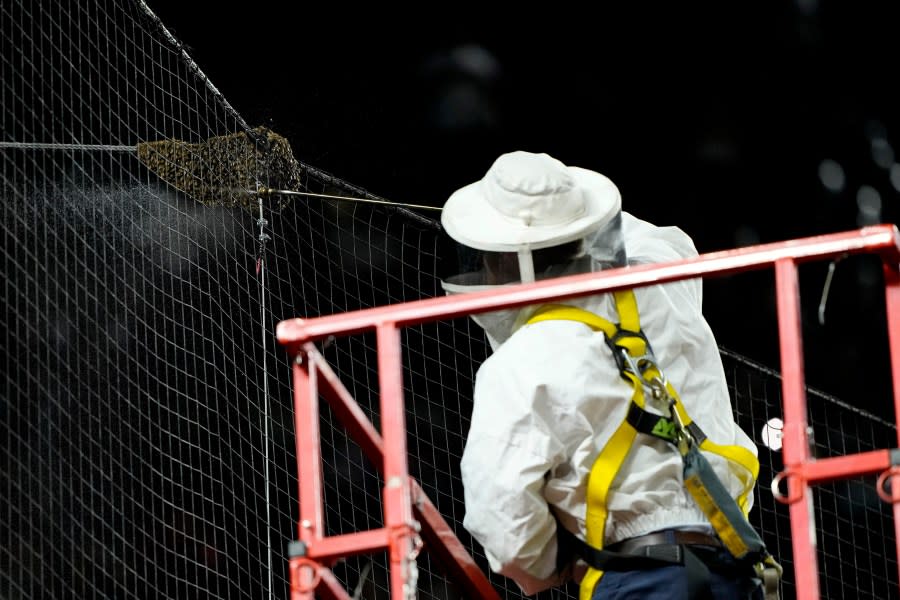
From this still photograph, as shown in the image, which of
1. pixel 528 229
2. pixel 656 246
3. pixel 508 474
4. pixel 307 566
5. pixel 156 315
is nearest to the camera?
pixel 307 566

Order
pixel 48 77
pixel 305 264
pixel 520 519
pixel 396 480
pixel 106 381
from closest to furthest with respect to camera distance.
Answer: pixel 396 480, pixel 520 519, pixel 106 381, pixel 48 77, pixel 305 264

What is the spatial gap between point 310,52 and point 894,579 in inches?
124

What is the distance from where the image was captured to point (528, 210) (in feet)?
9.34

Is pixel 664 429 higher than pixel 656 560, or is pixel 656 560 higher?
pixel 664 429

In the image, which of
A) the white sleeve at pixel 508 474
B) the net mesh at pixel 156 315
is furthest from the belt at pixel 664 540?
the net mesh at pixel 156 315

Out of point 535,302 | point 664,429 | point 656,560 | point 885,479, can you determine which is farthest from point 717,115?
point 885,479

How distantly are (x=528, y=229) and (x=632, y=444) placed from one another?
0.48 m

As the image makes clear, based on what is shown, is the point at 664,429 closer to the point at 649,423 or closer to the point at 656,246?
the point at 649,423

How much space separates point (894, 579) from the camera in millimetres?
5691

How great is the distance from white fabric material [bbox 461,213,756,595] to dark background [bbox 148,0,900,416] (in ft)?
10.8

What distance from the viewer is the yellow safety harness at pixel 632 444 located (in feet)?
8.77

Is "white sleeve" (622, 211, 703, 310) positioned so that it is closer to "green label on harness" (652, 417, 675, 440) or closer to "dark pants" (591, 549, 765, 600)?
"green label on harness" (652, 417, 675, 440)

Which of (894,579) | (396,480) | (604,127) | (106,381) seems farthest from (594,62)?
(396,480)

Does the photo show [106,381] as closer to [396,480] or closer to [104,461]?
[104,461]
